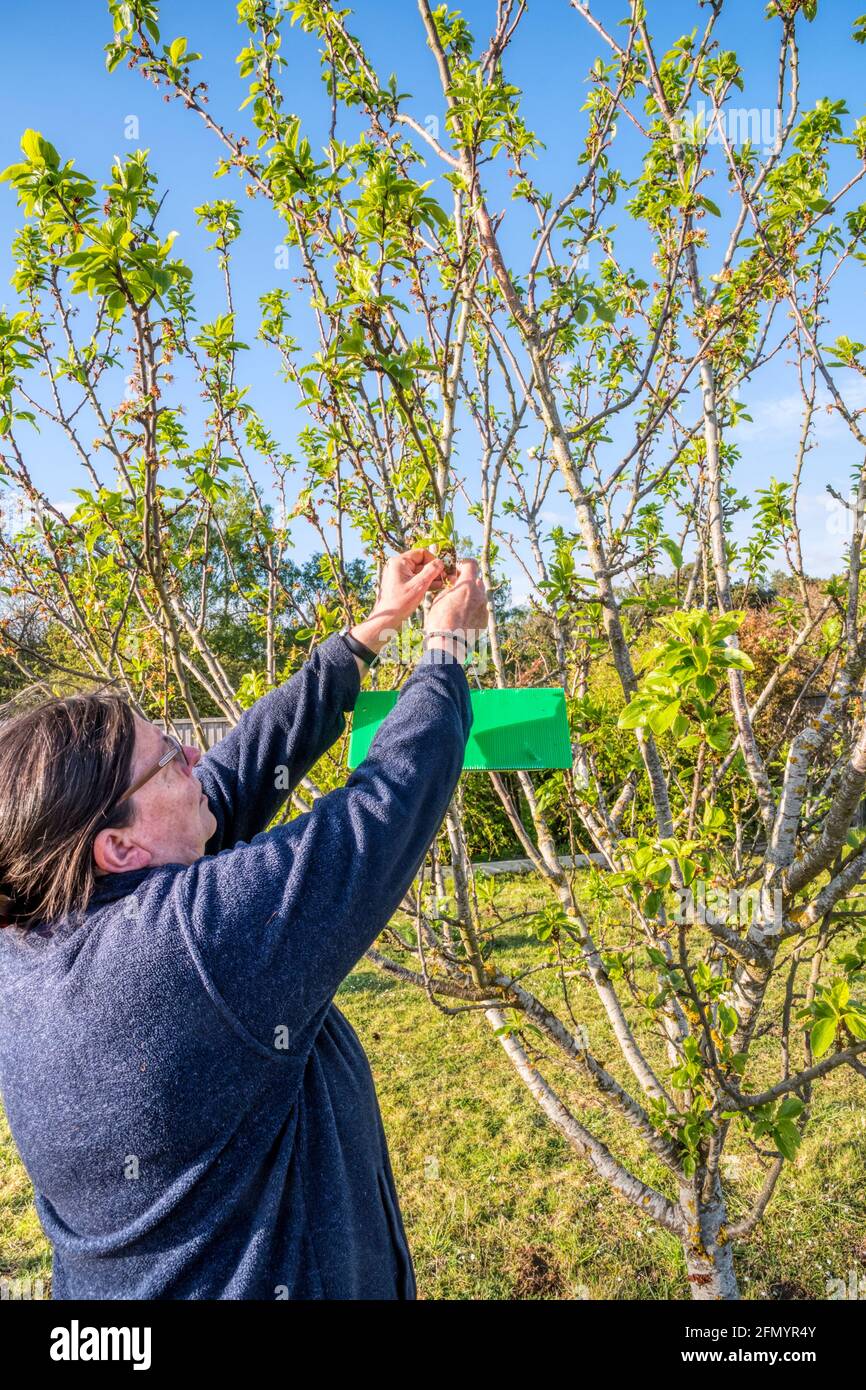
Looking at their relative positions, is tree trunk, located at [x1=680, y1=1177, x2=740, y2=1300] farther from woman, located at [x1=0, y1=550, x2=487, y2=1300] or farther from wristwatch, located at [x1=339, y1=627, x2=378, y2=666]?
wristwatch, located at [x1=339, y1=627, x2=378, y2=666]

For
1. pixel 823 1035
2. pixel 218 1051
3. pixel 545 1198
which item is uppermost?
pixel 218 1051

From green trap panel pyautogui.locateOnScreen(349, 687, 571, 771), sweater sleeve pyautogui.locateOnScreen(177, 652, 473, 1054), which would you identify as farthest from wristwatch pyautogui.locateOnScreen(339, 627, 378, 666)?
sweater sleeve pyautogui.locateOnScreen(177, 652, 473, 1054)

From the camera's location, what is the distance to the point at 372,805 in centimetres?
124

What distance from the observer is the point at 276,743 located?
1858mm

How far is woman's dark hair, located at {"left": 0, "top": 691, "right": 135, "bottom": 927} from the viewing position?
1.27 meters

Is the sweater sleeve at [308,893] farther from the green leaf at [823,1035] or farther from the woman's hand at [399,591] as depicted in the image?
the green leaf at [823,1035]

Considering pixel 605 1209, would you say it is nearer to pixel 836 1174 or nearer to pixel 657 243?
pixel 836 1174

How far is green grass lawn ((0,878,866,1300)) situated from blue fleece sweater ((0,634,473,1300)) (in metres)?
1.49

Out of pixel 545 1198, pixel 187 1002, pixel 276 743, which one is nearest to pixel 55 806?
pixel 187 1002

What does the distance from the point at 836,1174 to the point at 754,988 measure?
75.2 inches

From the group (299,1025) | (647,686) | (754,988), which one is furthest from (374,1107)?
(754,988)

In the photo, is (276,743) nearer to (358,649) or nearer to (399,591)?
(358,649)

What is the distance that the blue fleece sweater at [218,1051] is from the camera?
116cm

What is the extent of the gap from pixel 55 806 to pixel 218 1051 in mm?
436
